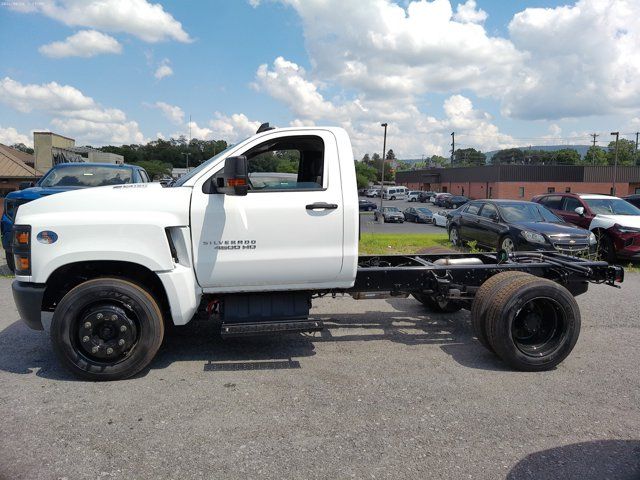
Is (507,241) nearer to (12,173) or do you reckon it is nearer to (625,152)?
(12,173)

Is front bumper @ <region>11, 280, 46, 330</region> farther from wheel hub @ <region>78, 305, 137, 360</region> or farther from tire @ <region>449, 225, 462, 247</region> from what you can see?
tire @ <region>449, 225, 462, 247</region>

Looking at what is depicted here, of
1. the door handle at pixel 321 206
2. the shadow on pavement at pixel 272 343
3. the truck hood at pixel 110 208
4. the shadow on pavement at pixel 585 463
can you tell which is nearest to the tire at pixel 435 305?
the shadow on pavement at pixel 272 343

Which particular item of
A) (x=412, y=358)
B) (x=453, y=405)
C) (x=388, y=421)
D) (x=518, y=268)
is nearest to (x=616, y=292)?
(x=518, y=268)

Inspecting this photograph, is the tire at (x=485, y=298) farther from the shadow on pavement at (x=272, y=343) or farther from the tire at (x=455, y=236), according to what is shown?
the tire at (x=455, y=236)

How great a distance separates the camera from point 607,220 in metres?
12.3

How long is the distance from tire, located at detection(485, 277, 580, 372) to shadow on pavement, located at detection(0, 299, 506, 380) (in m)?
0.27

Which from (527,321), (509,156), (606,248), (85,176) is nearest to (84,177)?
(85,176)

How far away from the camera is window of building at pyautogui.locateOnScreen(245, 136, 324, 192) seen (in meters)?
4.87

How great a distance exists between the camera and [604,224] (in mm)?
12297

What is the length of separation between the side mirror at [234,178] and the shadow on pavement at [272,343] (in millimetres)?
1640

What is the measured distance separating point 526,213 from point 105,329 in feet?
32.7

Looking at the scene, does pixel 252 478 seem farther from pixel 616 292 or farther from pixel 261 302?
pixel 616 292

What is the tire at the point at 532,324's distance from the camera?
474cm

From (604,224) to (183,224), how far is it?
11.1 m
